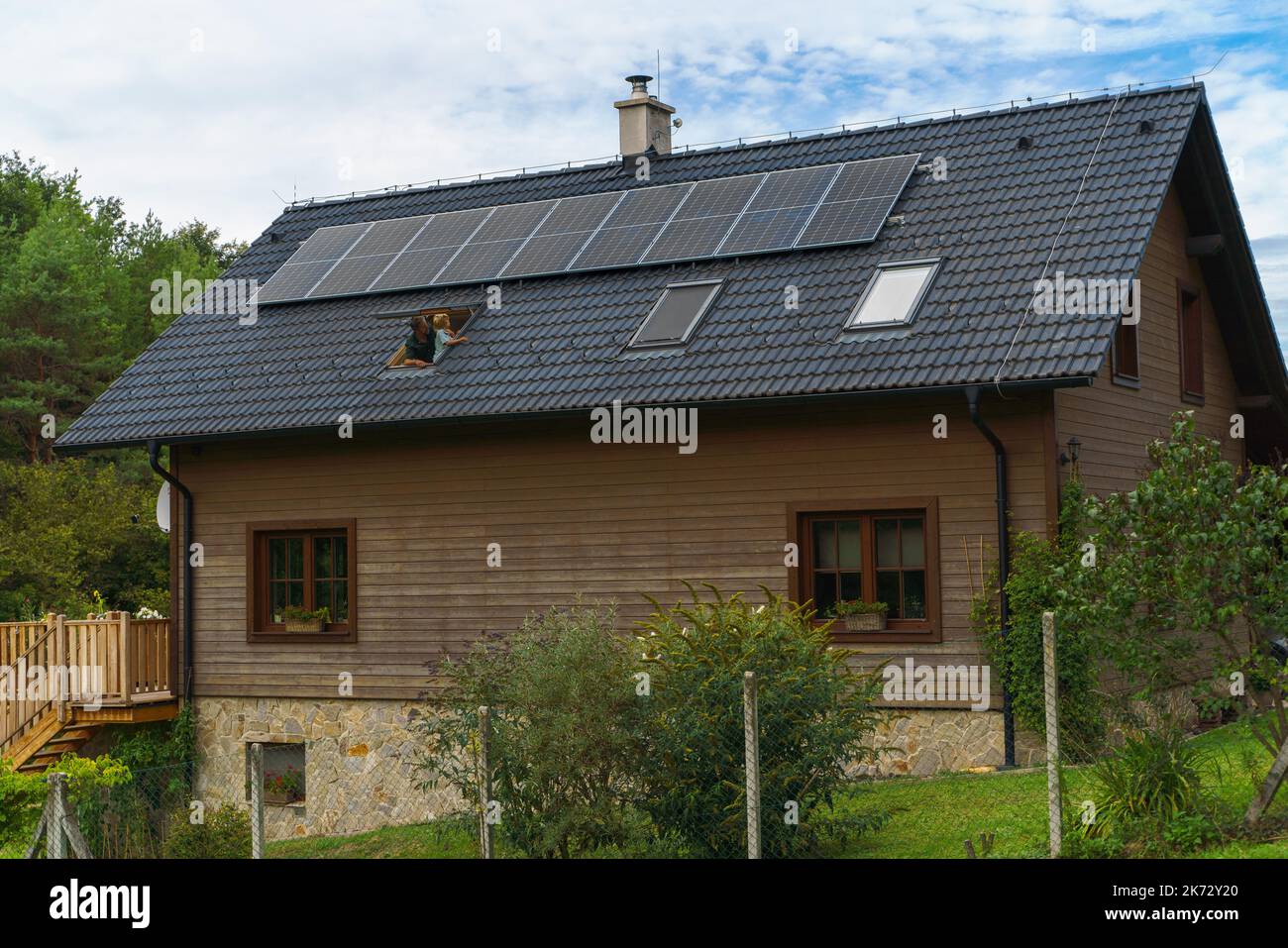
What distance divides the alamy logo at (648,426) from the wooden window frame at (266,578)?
11.8 feet

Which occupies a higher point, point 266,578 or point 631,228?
point 631,228

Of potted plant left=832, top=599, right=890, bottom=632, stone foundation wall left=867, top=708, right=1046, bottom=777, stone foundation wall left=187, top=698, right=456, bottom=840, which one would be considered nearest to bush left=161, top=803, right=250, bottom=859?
stone foundation wall left=187, top=698, right=456, bottom=840

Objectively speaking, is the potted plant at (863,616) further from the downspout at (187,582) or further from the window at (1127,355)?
the downspout at (187,582)

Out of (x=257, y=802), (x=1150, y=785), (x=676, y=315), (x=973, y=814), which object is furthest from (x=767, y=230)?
(x=257, y=802)

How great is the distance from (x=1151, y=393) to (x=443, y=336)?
827 centimetres

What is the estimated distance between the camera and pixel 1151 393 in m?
17.8

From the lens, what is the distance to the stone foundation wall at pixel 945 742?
1460cm

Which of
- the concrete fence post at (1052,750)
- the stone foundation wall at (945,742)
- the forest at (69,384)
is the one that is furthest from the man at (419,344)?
the concrete fence post at (1052,750)

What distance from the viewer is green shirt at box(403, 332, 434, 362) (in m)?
18.3

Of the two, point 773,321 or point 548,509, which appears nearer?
point 773,321

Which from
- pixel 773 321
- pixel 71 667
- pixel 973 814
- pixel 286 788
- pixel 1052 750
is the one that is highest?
pixel 773 321
